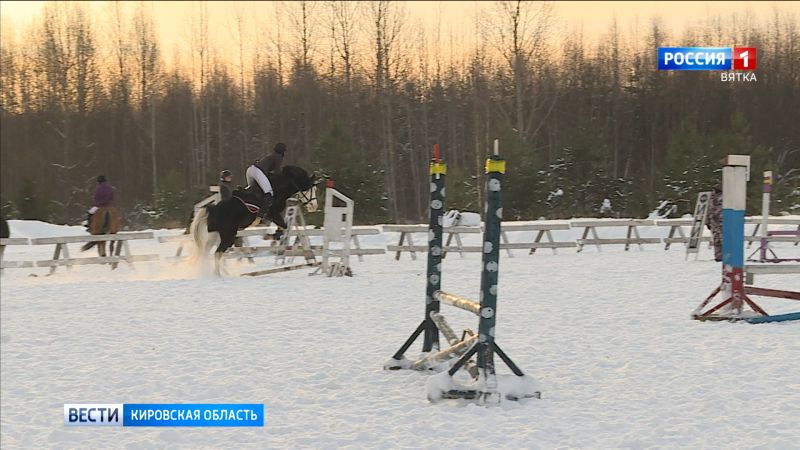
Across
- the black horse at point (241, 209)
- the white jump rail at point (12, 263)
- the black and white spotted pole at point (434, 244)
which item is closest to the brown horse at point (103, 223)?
the white jump rail at point (12, 263)

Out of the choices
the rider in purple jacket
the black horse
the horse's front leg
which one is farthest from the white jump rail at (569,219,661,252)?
the rider in purple jacket

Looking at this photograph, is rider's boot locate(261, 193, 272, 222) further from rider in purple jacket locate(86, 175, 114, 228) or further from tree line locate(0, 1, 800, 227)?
tree line locate(0, 1, 800, 227)

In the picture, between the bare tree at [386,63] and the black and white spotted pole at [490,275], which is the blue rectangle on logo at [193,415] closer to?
the black and white spotted pole at [490,275]

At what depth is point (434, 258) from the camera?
20.0 feet

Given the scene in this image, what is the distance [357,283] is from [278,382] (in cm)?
611

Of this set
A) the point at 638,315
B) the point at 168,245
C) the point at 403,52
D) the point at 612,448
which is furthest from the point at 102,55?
the point at 612,448

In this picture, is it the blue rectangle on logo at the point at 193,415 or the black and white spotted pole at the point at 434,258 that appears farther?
the black and white spotted pole at the point at 434,258

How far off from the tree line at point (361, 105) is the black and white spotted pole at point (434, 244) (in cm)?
2314

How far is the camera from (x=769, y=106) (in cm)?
2880

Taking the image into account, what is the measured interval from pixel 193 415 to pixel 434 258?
2243 mm

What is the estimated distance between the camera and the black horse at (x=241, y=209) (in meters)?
12.5

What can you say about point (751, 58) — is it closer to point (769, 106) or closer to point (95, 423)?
point (769, 106)

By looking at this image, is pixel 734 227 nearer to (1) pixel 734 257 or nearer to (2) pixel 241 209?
(1) pixel 734 257

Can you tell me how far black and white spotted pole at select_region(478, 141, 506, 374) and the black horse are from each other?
793 centimetres
